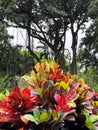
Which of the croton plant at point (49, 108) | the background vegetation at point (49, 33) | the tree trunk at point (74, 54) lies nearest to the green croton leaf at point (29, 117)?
the croton plant at point (49, 108)

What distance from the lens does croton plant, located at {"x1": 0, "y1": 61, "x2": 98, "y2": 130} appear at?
190cm

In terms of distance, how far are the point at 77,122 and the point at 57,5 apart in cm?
1910

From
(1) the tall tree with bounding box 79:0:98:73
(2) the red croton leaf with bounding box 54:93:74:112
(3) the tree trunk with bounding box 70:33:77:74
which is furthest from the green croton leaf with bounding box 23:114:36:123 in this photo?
(3) the tree trunk with bounding box 70:33:77:74

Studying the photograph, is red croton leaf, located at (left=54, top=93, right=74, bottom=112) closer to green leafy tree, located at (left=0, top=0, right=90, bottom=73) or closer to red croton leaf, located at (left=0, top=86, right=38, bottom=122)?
red croton leaf, located at (left=0, top=86, right=38, bottom=122)

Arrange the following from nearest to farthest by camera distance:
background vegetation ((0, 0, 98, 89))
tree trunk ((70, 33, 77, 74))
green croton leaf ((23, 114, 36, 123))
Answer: green croton leaf ((23, 114, 36, 123)) → background vegetation ((0, 0, 98, 89)) → tree trunk ((70, 33, 77, 74))

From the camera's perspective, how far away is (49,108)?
1.95 m

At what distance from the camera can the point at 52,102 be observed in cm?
199

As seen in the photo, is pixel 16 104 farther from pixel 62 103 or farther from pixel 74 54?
pixel 74 54

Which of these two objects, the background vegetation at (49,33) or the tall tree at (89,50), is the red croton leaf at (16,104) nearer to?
the background vegetation at (49,33)

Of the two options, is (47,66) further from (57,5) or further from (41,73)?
(57,5)

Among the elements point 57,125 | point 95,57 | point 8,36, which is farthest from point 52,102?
point 95,57

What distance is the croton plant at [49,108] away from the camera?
190 cm

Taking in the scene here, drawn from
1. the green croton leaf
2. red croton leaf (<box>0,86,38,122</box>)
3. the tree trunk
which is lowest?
the tree trunk

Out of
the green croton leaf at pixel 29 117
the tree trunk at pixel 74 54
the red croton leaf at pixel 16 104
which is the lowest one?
the tree trunk at pixel 74 54
